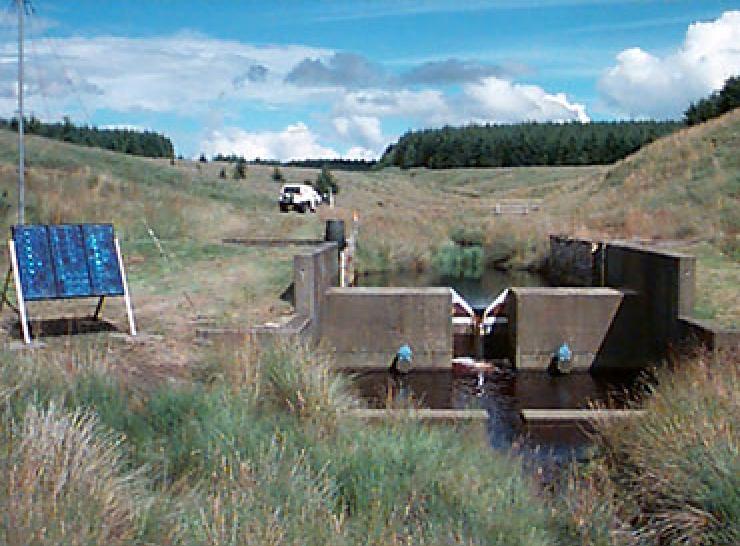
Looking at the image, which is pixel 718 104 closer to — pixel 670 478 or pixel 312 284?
pixel 312 284

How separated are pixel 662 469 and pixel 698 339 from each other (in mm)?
7154

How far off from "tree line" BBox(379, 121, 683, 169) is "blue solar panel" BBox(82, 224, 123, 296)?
8877 centimetres

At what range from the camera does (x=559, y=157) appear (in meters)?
103

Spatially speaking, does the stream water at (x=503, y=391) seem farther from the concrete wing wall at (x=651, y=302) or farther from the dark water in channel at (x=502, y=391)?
the concrete wing wall at (x=651, y=302)

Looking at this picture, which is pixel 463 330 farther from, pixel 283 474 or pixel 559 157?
pixel 559 157

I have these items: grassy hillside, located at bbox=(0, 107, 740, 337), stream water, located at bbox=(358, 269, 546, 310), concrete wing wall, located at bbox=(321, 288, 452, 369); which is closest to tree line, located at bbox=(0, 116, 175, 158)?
grassy hillside, located at bbox=(0, 107, 740, 337)

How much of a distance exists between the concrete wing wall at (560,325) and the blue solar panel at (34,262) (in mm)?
8496

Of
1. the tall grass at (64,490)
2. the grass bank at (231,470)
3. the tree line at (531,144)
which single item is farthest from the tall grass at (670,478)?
the tree line at (531,144)

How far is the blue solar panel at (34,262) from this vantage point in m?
9.91

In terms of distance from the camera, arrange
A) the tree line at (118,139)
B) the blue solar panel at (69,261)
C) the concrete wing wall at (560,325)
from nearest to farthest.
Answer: the blue solar panel at (69,261) < the concrete wing wall at (560,325) < the tree line at (118,139)

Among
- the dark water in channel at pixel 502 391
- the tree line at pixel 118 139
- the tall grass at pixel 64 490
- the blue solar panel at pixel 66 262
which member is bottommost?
the dark water in channel at pixel 502 391

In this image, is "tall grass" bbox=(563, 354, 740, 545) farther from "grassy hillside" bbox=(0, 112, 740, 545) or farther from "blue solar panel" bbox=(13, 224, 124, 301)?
"blue solar panel" bbox=(13, 224, 124, 301)

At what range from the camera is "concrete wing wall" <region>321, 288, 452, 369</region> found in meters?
15.9

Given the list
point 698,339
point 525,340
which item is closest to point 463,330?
point 525,340
